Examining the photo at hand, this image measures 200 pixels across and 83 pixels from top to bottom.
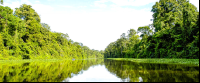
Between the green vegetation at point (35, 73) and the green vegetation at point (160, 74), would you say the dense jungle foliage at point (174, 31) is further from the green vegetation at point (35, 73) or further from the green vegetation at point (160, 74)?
the green vegetation at point (35, 73)

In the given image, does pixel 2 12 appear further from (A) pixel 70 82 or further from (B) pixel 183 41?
(B) pixel 183 41

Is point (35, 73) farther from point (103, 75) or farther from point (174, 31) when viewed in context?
point (174, 31)

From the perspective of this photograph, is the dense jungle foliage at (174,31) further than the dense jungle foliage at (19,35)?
No

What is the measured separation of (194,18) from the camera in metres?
23.4

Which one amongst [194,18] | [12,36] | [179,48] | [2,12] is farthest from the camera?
[12,36]

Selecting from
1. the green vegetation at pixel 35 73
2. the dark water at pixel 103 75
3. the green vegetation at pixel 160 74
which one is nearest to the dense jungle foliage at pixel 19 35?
the green vegetation at pixel 35 73

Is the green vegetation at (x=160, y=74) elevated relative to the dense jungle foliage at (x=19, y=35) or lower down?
lower down

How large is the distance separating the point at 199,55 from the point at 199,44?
6.40 feet

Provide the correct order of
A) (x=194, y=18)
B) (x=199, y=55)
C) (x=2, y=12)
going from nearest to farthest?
(x=199, y=55) < (x=194, y=18) < (x=2, y=12)

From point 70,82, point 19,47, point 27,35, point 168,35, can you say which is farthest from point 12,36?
point 168,35

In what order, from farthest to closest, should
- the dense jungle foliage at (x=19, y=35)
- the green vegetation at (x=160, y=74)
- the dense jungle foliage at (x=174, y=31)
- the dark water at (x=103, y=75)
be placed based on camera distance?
the dense jungle foliage at (x=19, y=35)
the dense jungle foliage at (x=174, y=31)
the dark water at (x=103, y=75)
the green vegetation at (x=160, y=74)

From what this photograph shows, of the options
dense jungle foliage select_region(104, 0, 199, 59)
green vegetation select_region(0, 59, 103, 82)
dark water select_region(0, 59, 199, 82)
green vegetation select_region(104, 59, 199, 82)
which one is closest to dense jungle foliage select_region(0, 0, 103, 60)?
green vegetation select_region(0, 59, 103, 82)

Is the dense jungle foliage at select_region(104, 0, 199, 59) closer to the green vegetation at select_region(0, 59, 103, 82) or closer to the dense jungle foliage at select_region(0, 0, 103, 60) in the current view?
the green vegetation at select_region(0, 59, 103, 82)

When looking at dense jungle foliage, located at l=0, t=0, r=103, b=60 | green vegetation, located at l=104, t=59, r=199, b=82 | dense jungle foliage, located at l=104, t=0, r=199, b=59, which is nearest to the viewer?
green vegetation, located at l=104, t=59, r=199, b=82
